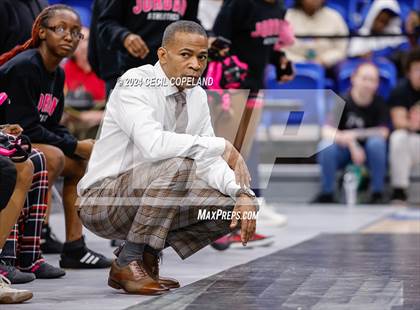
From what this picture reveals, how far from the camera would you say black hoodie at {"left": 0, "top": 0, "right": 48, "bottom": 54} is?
5785mm

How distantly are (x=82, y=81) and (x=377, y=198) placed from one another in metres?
2.93

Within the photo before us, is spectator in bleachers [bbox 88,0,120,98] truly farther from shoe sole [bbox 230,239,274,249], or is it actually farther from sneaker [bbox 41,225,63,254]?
shoe sole [bbox 230,239,274,249]

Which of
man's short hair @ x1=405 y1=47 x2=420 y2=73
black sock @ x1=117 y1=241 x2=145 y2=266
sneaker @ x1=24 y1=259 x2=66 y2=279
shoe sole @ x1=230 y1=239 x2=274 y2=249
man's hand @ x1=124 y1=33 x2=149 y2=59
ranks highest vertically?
man's short hair @ x1=405 y1=47 x2=420 y2=73

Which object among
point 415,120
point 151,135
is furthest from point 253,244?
point 415,120

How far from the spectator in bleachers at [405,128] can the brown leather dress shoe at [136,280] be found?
573 cm

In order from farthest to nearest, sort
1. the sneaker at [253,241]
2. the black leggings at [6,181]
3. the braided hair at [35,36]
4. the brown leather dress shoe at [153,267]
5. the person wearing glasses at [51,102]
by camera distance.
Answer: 1. the sneaker at [253,241]
2. the braided hair at [35,36]
3. the person wearing glasses at [51,102]
4. the brown leather dress shoe at [153,267]
5. the black leggings at [6,181]

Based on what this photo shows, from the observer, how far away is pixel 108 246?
21.6 feet

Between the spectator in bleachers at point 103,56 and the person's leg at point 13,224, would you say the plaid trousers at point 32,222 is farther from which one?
the spectator in bleachers at point 103,56

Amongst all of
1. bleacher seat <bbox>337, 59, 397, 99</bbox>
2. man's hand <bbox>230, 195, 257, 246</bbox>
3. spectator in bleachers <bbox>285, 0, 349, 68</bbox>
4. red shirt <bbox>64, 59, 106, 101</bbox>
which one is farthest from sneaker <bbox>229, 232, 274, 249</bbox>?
bleacher seat <bbox>337, 59, 397, 99</bbox>

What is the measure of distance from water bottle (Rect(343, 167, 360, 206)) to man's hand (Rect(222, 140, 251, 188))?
5502 mm

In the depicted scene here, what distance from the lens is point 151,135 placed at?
4.52 metres

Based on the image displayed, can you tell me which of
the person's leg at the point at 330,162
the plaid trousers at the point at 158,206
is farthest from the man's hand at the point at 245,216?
the person's leg at the point at 330,162

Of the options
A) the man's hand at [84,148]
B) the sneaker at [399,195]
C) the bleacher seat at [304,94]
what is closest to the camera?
the man's hand at [84,148]

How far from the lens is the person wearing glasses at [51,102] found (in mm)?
5203
